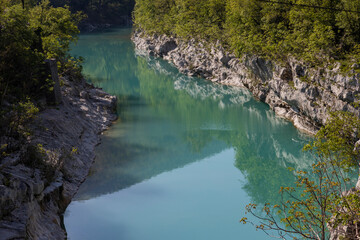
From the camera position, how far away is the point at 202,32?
49188 millimetres

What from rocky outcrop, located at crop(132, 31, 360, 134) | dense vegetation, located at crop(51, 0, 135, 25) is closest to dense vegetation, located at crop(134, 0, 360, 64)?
rocky outcrop, located at crop(132, 31, 360, 134)

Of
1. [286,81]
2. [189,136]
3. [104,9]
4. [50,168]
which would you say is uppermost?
[104,9]

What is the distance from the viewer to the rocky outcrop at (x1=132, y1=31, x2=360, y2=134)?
79.8 feet

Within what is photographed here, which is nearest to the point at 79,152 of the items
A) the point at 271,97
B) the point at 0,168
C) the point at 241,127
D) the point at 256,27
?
the point at 0,168

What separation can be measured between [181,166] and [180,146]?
3.07 m

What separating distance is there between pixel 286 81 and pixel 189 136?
9577mm

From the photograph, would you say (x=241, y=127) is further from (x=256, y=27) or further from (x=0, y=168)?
(x=0, y=168)

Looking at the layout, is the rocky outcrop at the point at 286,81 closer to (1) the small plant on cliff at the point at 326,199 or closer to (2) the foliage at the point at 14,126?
(1) the small plant on cliff at the point at 326,199

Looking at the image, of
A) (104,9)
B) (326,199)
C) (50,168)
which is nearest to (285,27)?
(50,168)

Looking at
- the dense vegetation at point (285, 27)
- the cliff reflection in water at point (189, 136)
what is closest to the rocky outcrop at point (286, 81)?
the dense vegetation at point (285, 27)

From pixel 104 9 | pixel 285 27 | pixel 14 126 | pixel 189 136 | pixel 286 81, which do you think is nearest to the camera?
pixel 14 126

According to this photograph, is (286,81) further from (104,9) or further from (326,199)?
(104,9)

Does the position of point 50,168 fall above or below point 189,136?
below

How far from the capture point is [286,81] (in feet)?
101
